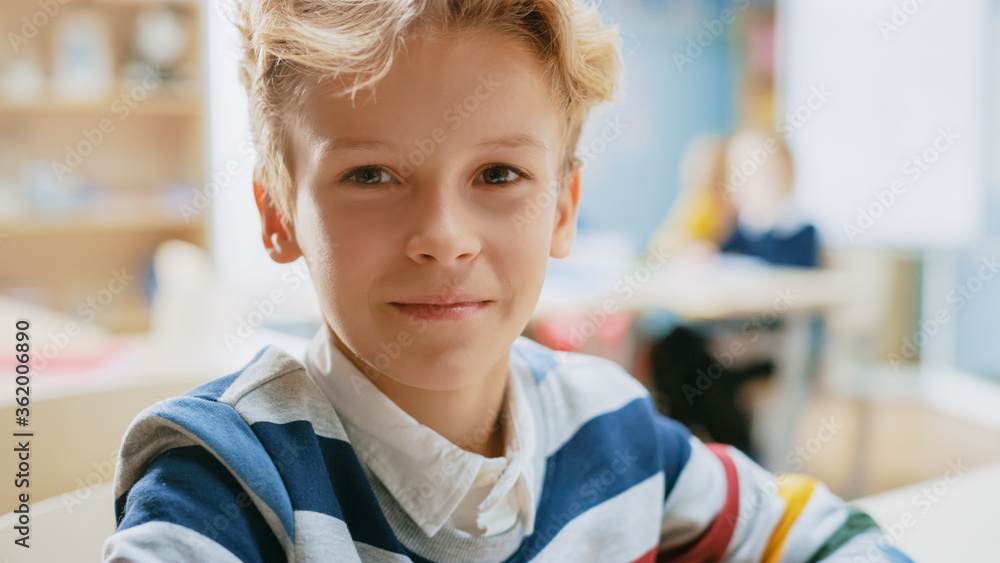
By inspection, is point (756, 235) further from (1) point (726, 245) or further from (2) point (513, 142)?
(2) point (513, 142)

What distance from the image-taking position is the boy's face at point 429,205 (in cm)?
51

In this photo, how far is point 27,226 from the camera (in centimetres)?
285

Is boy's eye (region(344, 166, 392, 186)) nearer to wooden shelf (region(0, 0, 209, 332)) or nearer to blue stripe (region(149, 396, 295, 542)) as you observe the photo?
blue stripe (region(149, 396, 295, 542))

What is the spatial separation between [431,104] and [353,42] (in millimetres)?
71

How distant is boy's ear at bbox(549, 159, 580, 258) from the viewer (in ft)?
2.27

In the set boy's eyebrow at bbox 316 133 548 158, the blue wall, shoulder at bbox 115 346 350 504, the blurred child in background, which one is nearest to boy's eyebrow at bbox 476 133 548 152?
boy's eyebrow at bbox 316 133 548 158

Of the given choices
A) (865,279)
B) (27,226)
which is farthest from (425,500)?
(865,279)

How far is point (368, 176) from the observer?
0.53 m

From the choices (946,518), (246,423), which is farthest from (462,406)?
(946,518)

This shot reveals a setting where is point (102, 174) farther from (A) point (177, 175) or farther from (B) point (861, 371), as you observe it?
(B) point (861, 371)

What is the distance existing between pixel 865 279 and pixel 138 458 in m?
3.50

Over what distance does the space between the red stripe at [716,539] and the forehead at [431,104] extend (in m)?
0.40

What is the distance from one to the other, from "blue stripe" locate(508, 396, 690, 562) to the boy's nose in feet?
0.89

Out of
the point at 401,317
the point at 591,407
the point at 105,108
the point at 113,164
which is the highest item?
the point at 105,108
